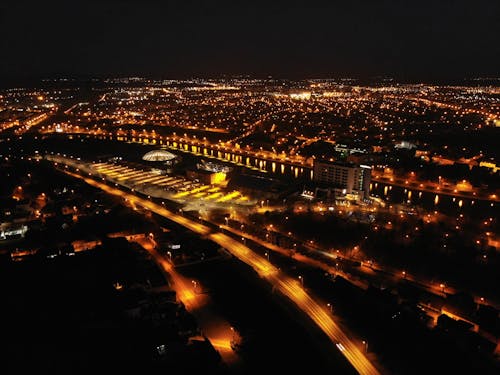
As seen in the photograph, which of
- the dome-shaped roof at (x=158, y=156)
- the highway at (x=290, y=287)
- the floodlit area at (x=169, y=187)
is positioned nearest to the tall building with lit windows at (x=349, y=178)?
the floodlit area at (x=169, y=187)

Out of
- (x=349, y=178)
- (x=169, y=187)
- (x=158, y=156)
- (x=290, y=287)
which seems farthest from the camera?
(x=158, y=156)

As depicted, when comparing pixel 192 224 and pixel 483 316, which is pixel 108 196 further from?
pixel 483 316

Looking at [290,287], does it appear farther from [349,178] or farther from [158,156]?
[158,156]

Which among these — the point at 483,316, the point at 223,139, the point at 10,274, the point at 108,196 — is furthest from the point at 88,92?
the point at 483,316

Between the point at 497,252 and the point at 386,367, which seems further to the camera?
the point at 497,252

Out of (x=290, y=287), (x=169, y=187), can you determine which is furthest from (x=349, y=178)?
(x=290, y=287)

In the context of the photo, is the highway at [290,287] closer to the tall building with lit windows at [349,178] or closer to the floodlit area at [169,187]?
the floodlit area at [169,187]

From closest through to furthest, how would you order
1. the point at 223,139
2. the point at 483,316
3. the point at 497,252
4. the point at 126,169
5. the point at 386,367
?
1. the point at 386,367
2. the point at 483,316
3. the point at 497,252
4. the point at 126,169
5. the point at 223,139

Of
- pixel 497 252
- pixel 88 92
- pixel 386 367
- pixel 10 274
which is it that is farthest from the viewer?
pixel 88 92
